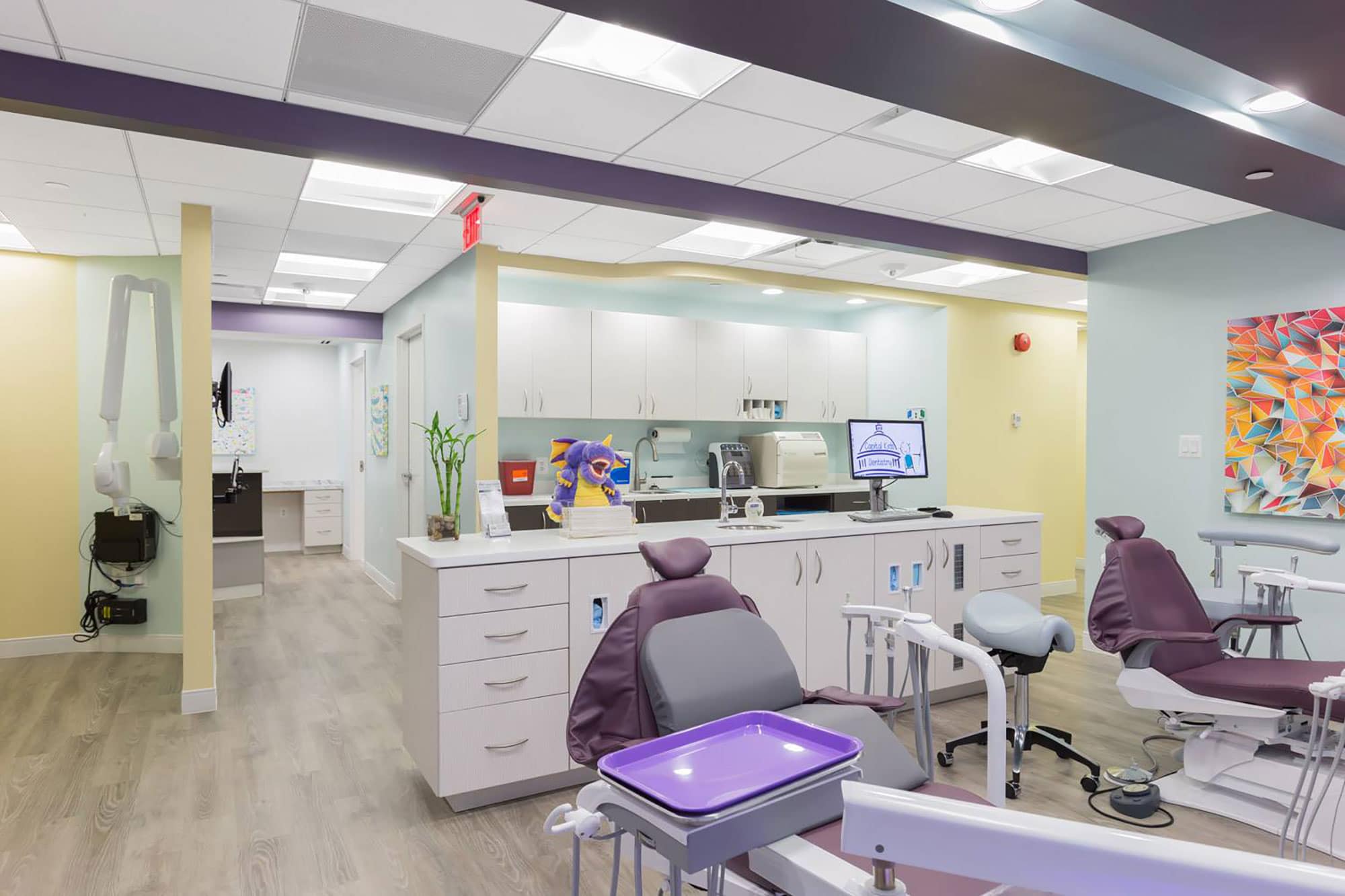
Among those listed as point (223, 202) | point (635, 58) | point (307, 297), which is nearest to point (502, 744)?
point (635, 58)

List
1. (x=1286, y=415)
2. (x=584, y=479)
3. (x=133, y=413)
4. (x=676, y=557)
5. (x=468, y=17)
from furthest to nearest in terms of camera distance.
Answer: (x=133, y=413)
(x=1286, y=415)
(x=584, y=479)
(x=468, y=17)
(x=676, y=557)

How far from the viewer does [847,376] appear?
7.23 meters

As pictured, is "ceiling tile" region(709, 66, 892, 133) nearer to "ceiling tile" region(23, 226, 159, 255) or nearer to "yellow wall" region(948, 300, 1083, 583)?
"yellow wall" region(948, 300, 1083, 583)

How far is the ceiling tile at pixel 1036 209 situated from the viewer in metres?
4.12

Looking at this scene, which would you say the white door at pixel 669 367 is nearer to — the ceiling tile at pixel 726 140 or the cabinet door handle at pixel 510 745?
the ceiling tile at pixel 726 140

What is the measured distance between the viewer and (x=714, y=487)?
6.64m

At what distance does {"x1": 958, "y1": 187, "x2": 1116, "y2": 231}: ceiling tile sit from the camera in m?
4.12

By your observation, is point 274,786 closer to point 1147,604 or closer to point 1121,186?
point 1147,604

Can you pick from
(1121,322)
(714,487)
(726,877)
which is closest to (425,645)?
(726,877)

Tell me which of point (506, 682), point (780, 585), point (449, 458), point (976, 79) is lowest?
point (506, 682)

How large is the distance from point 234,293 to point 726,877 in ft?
22.2

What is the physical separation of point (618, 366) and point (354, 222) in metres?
2.18

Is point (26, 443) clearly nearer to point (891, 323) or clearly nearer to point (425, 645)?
point (425, 645)

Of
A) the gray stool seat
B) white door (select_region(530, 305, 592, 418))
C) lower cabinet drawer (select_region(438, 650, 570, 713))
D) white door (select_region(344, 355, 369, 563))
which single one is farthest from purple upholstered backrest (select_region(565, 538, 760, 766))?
white door (select_region(344, 355, 369, 563))
